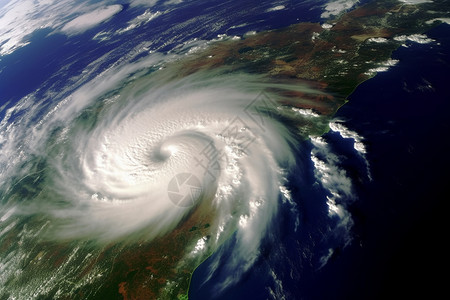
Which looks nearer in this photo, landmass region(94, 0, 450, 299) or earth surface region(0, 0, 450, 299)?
earth surface region(0, 0, 450, 299)

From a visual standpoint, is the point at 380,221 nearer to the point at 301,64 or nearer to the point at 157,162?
the point at 157,162

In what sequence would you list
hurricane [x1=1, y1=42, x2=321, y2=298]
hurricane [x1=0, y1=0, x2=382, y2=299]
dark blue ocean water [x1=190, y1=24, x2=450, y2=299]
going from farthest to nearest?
1. hurricane [x1=1, y1=42, x2=321, y2=298]
2. hurricane [x1=0, y1=0, x2=382, y2=299]
3. dark blue ocean water [x1=190, y1=24, x2=450, y2=299]

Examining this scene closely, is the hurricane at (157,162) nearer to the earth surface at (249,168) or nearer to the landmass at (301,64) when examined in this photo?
the earth surface at (249,168)

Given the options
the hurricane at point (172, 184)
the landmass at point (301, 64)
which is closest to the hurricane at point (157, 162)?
the hurricane at point (172, 184)

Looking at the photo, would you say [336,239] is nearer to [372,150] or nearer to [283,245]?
[283,245]

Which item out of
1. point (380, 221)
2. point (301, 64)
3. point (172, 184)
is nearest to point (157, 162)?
point (172, 184)

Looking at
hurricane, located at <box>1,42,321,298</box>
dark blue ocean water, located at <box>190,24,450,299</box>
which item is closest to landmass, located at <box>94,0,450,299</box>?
hurricane, located at <box>1,42,321,298</box>

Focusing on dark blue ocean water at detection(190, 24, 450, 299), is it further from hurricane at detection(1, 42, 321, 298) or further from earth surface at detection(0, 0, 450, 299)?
hurricane at detection(1, 42, 321, 298)

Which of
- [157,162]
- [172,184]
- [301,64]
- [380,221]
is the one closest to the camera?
[380,221]
